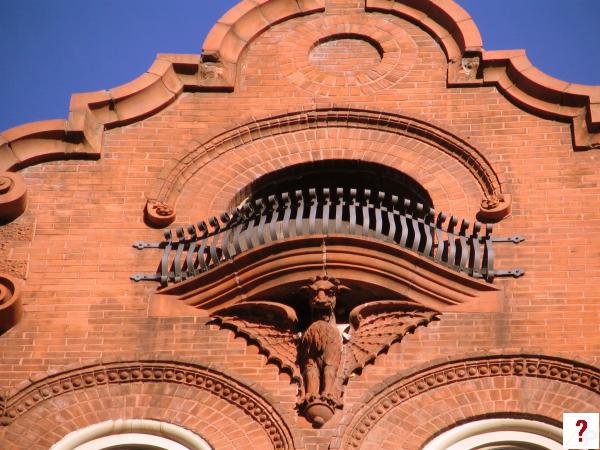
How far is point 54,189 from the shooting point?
935 inches

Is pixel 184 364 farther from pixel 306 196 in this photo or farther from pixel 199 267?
pixel 306 196

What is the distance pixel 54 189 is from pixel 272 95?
3109 mm

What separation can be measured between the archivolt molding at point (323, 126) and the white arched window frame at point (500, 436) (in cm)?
349

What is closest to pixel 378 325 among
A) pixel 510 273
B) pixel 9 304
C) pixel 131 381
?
pixel 510 273

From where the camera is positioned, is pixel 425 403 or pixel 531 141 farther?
pixel 531 141

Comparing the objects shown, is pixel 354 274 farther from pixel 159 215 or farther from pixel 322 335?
pixel 159 215

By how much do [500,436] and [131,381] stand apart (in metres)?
4.15

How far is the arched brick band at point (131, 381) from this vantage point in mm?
21281

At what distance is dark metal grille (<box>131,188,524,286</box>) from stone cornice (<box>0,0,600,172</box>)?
202 cm

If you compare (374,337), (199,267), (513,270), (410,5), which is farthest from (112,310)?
(410,5)

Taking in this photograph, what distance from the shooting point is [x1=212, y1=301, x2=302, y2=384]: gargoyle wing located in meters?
21.6

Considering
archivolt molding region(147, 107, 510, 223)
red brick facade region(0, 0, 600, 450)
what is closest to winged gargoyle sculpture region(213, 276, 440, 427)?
red brick facade region(0, 0, 600, 450)

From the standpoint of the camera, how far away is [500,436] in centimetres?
2078

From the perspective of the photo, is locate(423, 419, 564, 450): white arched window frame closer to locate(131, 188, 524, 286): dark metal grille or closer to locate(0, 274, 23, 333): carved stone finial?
locate(131, 188, 524, 286): dark metal grille
